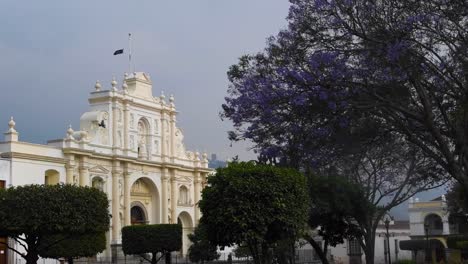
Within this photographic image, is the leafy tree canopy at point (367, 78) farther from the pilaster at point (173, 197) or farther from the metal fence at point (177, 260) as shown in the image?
the pilaster at point (173, 197)

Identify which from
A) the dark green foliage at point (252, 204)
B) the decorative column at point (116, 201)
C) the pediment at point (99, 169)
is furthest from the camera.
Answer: the decorative column at point (116, 201)

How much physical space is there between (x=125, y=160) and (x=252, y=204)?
3363 centimetres

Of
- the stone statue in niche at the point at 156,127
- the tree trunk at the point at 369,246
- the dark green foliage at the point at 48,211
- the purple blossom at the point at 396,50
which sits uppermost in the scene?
the stone statue in niche at the point at 156,127

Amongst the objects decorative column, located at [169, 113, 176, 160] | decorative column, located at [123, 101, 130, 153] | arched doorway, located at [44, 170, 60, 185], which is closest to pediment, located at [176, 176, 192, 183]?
decorative column, located at [169, 113, 176, 160]

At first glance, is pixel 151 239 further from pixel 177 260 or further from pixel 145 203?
pixel 145 203

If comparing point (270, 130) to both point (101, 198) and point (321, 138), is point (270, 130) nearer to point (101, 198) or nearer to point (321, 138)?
point (321, 138)

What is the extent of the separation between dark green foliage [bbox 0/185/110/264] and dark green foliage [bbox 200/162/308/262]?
13.9 feet

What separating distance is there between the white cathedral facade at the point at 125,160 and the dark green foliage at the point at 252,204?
77.9 ft

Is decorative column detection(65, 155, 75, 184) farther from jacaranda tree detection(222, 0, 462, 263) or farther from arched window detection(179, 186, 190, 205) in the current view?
jacaranda tree detection(222, 0, 462, 263)

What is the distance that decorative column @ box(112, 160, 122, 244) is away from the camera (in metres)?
49.9

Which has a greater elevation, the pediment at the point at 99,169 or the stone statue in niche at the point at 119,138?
the stone statue in niche at the point at 119,138

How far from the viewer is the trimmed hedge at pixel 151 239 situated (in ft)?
114

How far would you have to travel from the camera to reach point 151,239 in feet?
114

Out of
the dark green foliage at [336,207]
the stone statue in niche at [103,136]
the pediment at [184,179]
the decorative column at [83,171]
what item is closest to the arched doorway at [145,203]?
the pediment at [184,179]
